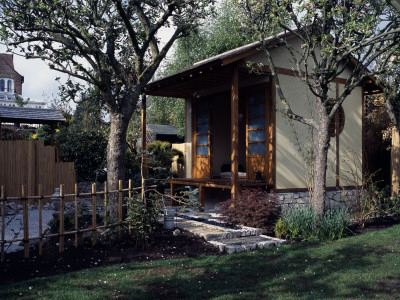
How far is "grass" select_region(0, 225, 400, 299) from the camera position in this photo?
15.4ft

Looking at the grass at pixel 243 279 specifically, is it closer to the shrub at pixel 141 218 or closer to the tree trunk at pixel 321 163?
the shrub at pixel 141 218

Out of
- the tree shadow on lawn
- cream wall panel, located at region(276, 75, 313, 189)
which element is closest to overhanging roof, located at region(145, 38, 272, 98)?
cream wall panel, located at region(276, 75, 313, 189)

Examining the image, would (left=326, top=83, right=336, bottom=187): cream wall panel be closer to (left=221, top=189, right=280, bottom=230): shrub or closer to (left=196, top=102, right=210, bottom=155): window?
(left=221, top=189, right=280, bottom=230): shrub

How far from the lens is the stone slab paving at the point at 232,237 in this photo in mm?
6906

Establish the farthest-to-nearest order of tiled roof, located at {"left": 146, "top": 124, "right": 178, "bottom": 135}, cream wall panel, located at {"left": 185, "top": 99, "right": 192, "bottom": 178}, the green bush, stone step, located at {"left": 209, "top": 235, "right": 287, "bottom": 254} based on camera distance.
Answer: tiled roof, located at {"left": 146, "top": 124, "right": 178, "bottom": 135} → cream wall panel, located at {"left": 185, "top": 99, "right": 192, "bottom": 178} → the green bush → stone step, located at {"left": 209, "top": 235, "right": 287, "bottom": 254}

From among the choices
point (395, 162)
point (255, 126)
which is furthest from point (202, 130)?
point (395, 162)

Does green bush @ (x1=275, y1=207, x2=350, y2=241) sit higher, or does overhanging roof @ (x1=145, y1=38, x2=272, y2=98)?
overhanging roof @ (x1=145, y1=38, x2=272, y2=98)

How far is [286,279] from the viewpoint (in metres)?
5.33

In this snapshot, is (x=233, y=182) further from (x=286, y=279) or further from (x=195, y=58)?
(x=195, y=58)

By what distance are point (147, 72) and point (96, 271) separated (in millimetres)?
4082

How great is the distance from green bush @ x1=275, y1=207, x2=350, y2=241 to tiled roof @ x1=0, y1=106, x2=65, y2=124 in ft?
32.2

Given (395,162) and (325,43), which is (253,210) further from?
(395,162)

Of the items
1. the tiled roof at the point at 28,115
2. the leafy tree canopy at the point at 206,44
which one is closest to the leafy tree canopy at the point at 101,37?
the tiled roof at the point at 28,115

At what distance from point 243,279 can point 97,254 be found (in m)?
2.55
